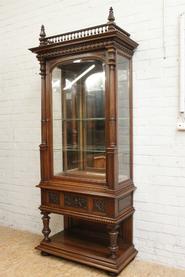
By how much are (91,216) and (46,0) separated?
2317 millimetres

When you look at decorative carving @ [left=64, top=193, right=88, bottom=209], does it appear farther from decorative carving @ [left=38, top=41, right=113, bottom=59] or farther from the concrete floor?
decorative carving @ [left=38, top=41, right=113, bottom=59]

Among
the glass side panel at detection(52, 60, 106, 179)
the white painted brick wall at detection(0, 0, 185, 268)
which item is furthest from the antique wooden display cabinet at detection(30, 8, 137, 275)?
the white painted brick wall at detection(0, 0, 185, 268)

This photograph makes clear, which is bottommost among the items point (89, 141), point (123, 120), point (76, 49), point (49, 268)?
point (49, 268)

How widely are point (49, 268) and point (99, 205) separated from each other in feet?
2.39

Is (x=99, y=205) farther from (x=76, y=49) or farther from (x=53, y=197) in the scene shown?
(x=76, y=49)

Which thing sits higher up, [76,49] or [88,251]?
[76,49]


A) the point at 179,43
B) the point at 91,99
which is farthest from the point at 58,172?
the point at 179,43

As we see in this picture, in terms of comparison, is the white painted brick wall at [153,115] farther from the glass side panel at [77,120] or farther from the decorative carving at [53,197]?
the decorative carving at [53,197]

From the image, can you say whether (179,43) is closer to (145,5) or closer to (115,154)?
(145,5)

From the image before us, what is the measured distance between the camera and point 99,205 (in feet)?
7.82

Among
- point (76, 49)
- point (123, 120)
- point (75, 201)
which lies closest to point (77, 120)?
point (123, 120)

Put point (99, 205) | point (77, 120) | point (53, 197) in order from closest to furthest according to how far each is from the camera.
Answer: point (99, 205) < point (53, 197) < point (77, 120)

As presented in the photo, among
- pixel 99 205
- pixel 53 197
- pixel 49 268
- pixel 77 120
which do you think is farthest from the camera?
pixel 77 120

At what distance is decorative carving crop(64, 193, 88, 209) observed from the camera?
2.46 meters
